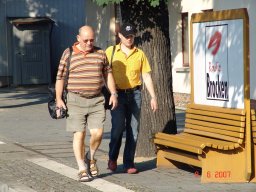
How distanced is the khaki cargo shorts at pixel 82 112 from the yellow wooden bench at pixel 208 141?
110cm

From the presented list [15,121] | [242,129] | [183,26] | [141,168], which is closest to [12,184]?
[141,168]

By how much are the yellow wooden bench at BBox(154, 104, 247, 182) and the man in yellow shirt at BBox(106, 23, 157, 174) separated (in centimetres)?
54

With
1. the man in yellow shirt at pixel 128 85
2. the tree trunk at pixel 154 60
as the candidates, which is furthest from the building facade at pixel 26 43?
the man in yellow shirt at pixel 128 85

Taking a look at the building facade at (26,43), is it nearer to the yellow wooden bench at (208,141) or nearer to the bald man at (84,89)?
the yellow wooden bench at (208,141)

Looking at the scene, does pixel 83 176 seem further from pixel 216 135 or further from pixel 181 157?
pixel 216 135

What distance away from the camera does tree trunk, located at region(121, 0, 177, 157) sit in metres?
11.5

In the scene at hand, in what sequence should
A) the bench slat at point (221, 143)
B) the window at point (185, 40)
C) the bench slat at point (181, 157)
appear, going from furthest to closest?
the window at point (185, 40) → the bench slat at point (181, 157) → the bench slat at point (221, 143)

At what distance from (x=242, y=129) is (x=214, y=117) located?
2.14 ft

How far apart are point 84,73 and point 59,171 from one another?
1.62m

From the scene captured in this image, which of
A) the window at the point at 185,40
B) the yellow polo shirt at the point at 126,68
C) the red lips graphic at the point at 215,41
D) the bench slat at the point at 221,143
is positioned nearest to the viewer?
the bench slat at the point at 221,143

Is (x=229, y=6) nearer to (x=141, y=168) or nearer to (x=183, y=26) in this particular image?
(x=183, y=26)

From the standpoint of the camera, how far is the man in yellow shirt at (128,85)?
10.1 m
